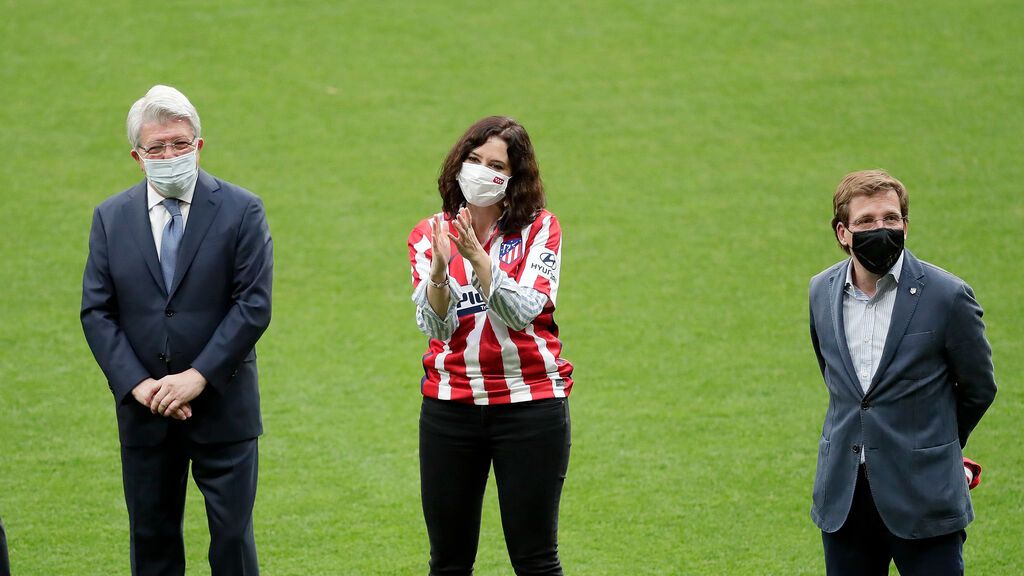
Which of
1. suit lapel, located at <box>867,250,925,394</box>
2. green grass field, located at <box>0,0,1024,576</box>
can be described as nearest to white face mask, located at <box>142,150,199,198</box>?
green grass field, located at <box>0,0,1024,576</box>

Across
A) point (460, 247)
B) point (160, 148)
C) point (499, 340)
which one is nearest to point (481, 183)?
point (460, 247)

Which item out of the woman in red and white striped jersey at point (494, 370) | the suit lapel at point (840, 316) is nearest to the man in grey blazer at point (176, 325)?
the woman in red and white striped jersey at point (494, 370)

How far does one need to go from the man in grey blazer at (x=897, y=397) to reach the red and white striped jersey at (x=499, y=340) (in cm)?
76

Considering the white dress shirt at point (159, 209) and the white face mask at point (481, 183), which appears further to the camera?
the white dress shirt at point (159, 209)

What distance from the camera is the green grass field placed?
16.2ft

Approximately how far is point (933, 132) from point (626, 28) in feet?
9.67

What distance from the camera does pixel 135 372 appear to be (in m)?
3.35

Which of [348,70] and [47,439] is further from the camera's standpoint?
[348,70]

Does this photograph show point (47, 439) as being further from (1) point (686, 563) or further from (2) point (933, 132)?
(2) point (933, 132)

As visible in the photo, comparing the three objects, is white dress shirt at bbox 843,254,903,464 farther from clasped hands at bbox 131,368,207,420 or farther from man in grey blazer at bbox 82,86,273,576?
clasped hands at bbox 131,368,207,420

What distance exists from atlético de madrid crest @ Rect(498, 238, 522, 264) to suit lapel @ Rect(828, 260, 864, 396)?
0.83m

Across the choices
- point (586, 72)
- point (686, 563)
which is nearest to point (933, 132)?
point (586, 72)

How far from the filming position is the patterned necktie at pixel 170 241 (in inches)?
134

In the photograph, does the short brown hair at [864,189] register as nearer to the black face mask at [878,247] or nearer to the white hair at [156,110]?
the black face mask at [878,247]
